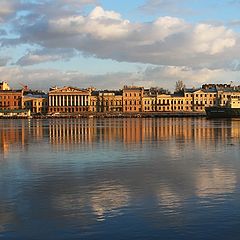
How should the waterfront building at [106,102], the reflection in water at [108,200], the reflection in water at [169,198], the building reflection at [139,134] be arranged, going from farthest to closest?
1. the waterfront building at [106,102]
2. the building reflection at [139,134]
3. the reflection in water at [169,198]
4. the reflection in water at [108,200]

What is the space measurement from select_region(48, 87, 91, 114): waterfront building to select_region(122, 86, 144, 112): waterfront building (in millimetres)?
11803

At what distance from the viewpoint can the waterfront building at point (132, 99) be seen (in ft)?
541

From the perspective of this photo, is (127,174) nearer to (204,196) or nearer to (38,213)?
(204,196)

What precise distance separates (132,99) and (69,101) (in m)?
20.8

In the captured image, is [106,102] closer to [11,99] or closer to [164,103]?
[164,103]

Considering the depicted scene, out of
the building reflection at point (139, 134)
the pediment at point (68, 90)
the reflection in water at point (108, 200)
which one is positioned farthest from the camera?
the pediment at point (68, 90)

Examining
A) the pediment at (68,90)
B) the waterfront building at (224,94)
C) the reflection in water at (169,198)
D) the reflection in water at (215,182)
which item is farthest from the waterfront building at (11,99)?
the reflection in water at (169,198)

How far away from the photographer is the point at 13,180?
16.3 meters

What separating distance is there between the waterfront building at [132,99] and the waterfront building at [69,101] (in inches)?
465

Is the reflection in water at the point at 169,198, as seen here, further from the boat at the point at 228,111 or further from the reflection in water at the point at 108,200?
the boat at the point at 228,111

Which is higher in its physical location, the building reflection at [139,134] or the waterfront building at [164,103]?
the waterfront building at [164,103]

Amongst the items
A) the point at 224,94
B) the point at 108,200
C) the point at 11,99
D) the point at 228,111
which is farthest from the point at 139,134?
the point at 11,99

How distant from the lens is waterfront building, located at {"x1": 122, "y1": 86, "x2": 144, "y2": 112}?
165 meters

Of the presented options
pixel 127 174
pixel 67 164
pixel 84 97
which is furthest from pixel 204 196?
pixel 84 97
